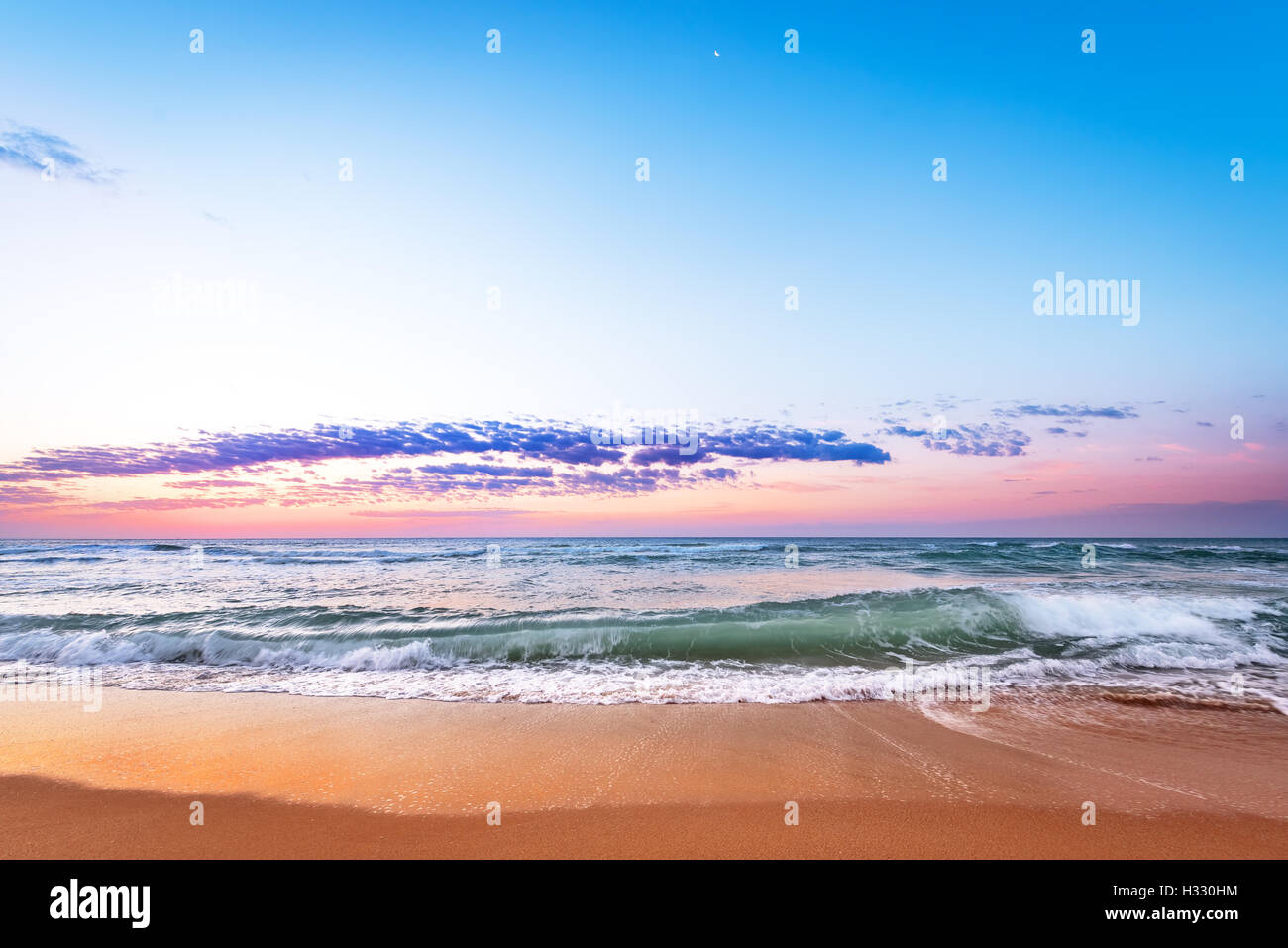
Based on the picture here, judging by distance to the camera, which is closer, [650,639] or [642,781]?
[642,781]

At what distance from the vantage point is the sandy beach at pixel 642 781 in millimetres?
3658

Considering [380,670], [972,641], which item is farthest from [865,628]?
[380,670]

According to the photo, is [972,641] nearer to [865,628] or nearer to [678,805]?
[865,628]

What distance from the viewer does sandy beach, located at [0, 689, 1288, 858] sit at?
3658 mm

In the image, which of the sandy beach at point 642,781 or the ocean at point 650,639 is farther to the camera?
the ocean at point 650,639

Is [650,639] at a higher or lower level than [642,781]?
lower

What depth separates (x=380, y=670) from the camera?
8883 millimetres

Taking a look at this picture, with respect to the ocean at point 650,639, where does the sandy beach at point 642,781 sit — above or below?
above

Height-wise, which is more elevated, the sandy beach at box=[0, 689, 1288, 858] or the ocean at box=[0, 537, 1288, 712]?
the sandy beach at box=[0, 689, 1288, 858]

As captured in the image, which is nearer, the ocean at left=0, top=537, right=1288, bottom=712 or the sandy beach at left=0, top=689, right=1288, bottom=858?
the sandy beach at left=0, top=689, right=1288, bottom=858

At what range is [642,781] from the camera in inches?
179
